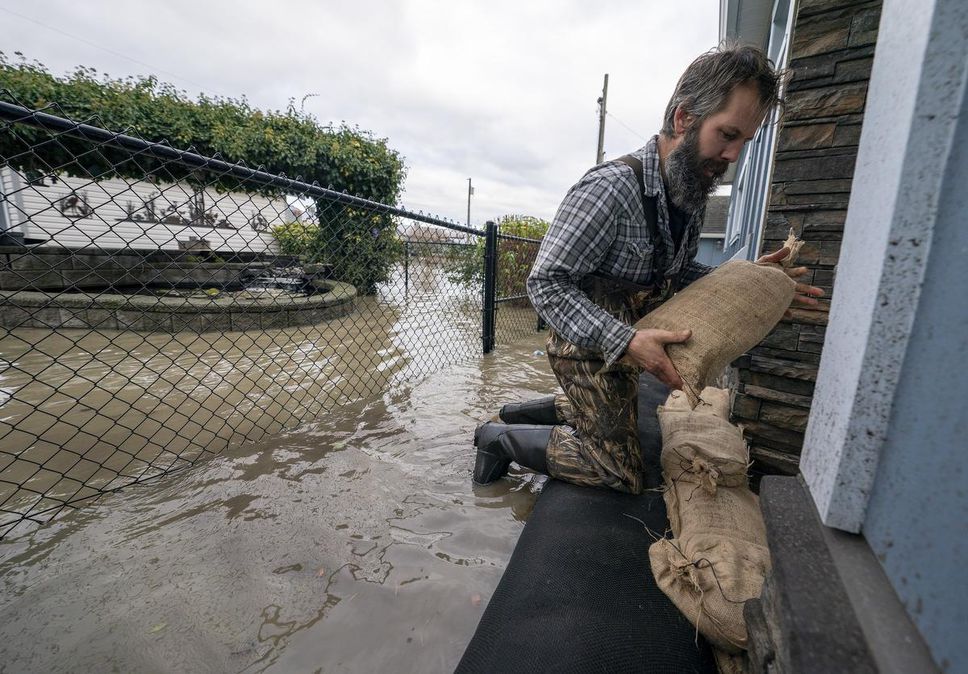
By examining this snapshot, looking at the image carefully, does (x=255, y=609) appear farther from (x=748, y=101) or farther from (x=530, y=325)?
(x=530, y=325)

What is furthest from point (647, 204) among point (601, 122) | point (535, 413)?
point (601, 122)

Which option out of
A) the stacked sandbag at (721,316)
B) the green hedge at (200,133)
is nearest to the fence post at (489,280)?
the stacked sandbag at (721,316)

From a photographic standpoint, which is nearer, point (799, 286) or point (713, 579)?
point (713, 579)

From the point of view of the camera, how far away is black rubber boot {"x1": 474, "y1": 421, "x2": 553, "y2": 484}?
2.04 metres

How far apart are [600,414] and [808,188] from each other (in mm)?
1413

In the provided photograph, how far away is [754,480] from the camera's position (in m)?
2.16

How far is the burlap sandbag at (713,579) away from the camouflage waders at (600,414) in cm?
44

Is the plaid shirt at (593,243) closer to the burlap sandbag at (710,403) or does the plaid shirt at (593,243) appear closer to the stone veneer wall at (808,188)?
the stone veneer wall at (808,188)

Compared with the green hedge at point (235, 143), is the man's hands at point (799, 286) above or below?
below

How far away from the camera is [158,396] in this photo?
10.8 ft

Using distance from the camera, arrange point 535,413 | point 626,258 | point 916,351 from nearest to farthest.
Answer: point 916,351 → point 626,258 → point 535,413

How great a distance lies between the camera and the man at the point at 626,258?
1597 mm

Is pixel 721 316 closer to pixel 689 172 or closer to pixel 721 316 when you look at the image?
pixel 721 316

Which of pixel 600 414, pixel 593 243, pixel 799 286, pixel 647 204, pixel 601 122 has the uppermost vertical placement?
pixel 601 122
